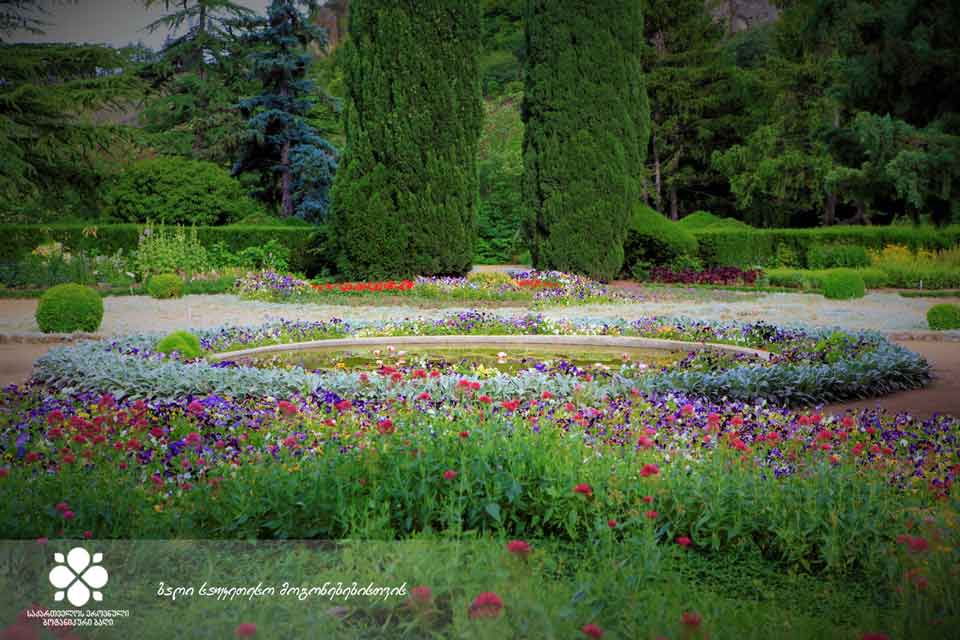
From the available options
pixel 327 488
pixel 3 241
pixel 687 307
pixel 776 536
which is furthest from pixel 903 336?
pixel 3 241

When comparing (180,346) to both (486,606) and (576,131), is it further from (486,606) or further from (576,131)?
(576,131)

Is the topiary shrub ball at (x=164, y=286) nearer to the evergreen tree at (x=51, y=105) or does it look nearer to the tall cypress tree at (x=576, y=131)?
the evergreen tree at (x=51, y=105)

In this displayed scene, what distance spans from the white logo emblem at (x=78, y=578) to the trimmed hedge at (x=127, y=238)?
590 inches

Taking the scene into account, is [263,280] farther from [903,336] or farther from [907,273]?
[907,273]

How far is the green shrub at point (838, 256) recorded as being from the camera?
751 inches

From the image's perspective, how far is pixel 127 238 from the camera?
1819 centimetres

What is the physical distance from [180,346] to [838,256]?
16475 millimetres

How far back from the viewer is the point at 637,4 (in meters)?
16.9

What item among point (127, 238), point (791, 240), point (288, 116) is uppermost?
point (288, 116)

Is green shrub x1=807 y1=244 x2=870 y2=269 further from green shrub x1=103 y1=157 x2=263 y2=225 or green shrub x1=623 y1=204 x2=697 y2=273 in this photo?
green shrub x1=103 y1=157 x2=263 y2=225

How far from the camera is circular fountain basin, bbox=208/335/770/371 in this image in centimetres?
722

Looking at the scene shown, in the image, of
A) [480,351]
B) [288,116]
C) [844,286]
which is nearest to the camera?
[480,351]

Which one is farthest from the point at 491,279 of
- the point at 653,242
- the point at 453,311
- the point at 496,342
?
the point at 496,342

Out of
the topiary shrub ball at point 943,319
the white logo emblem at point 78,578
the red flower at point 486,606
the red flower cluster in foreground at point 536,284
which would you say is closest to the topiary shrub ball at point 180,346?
the white logo emblem at point 78,578
